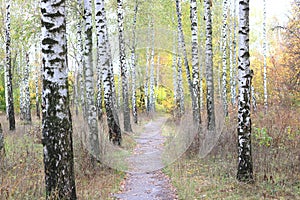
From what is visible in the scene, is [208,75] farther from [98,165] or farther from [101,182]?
[101,182]

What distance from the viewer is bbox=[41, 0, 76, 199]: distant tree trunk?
556cm

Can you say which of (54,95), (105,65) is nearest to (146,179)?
(105,65)

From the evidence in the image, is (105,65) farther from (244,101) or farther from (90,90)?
(244,101)

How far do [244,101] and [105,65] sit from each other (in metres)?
6.59

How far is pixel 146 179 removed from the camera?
Answer: 33.0ft

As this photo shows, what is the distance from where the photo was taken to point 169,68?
1747 inches

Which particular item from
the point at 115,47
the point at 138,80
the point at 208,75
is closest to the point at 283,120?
the point at 208,75

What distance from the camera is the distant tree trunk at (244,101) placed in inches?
308

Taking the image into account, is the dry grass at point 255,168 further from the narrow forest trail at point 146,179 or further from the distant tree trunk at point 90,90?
the distant tree trunk at point 90,90

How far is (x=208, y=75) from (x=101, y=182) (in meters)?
6.63

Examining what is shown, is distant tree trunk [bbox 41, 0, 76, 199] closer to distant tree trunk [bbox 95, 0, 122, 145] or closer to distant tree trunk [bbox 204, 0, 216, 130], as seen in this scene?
distant tree trunk [bbox 95, 0, 122, 145]

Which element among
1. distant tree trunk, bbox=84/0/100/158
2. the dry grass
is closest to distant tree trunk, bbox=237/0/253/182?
the dry grass

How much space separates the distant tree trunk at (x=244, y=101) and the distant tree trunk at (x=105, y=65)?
591 centimetres

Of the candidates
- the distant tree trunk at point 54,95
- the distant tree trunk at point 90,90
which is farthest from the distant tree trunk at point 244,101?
the distant tree trunk at point 90,90
